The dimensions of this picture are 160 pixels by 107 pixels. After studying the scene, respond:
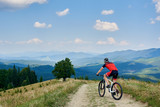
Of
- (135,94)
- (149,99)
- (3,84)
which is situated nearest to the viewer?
(149,99)

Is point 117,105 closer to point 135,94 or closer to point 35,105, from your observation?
point 135,94

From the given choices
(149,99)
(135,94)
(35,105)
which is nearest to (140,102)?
(149,99)

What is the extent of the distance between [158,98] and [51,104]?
20.2ft

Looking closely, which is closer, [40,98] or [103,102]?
[103,102]

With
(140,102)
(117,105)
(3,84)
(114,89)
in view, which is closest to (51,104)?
(117,105)

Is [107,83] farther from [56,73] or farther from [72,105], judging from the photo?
[56,73]

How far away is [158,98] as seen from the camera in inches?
311

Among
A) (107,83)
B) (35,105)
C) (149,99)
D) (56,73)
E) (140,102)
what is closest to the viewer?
(35,105)

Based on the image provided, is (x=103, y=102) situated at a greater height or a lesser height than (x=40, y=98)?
lesser

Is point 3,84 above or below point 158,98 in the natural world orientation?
below

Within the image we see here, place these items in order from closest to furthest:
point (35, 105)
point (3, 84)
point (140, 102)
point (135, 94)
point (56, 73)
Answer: point (35, 105) → point (140, 102) → point (135, 94) → point (56, 73) → point (3, 84)

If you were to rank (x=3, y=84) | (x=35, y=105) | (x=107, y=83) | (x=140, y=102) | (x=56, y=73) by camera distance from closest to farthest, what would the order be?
1. (x=35, y=105)
2. (x=140, y=102)
3. (x=107, y=83)
4. (x=56, y=73)
5. (x=3, y=84)

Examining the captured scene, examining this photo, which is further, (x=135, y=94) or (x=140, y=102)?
(x=135, y=94)

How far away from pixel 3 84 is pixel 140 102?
106 metres
